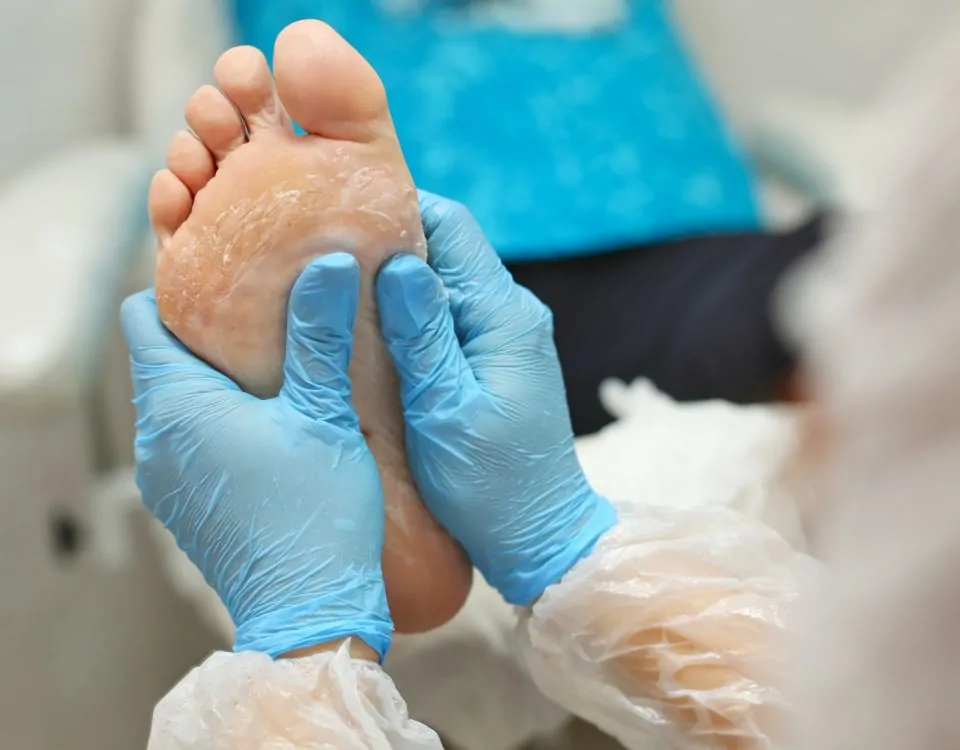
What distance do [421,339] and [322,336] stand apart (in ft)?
0.20

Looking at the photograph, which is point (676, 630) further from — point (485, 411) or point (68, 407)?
point (68, 407)

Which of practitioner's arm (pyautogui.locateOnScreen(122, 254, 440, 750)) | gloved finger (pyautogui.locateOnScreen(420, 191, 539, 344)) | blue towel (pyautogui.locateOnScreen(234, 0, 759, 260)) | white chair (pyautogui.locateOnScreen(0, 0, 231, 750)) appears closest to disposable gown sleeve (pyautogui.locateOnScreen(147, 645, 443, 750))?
practitioner's arm (pyautogui.locateOnScreen(122, 254, 440, 750))

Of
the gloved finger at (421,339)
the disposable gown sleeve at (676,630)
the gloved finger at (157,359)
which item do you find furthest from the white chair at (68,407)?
the disposable gown sleeve at (676,630)

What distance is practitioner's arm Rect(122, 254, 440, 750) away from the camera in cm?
50

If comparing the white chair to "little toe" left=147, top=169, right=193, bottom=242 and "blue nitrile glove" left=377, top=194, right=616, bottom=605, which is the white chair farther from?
"blue nitrile glove" left=377, top=194, right=616, bottom=605

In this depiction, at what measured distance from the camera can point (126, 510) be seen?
0.92m

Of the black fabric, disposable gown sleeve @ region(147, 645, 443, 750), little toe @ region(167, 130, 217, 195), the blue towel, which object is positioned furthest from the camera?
the blue towel

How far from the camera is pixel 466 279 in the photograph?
612mm

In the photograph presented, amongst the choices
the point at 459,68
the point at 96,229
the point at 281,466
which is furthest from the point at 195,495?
the point at 459,68

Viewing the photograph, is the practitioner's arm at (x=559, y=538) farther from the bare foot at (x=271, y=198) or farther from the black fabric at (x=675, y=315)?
the black fabric at (x=675, y=315)

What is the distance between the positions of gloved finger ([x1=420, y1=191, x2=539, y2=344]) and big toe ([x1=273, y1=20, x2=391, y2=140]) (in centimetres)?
8

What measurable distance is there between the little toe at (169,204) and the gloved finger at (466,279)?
145 mm

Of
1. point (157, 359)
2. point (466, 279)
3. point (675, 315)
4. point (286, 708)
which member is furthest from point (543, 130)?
point (286, 708)

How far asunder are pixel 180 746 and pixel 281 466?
15 centimetres
